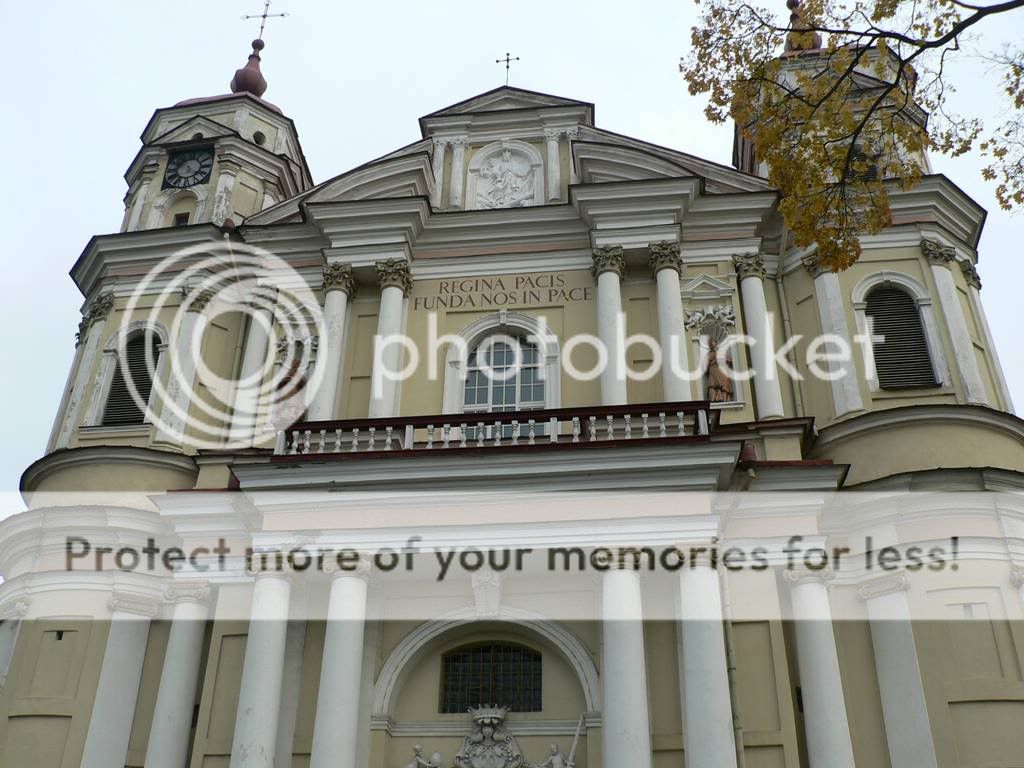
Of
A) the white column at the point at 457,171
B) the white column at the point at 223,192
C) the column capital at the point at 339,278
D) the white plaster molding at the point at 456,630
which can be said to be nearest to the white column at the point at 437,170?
the white column at the point at 457,171

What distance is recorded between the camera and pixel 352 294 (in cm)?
1862

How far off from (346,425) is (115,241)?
843 centimetres

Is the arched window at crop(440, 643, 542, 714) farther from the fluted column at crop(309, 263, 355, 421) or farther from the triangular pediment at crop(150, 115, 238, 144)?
the triangular pediment at crop(150, 115, 238, 144)

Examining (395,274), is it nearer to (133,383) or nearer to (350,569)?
(133,383)

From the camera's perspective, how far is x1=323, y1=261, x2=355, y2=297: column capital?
18359mm

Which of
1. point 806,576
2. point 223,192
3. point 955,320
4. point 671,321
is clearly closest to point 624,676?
point 806,576

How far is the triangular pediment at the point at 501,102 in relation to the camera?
69.1 ft

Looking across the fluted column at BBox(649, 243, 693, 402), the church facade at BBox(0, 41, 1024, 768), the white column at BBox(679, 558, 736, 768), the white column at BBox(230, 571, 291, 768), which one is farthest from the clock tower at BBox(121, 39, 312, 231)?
the white column at BBox(679, 558, 736, 768)

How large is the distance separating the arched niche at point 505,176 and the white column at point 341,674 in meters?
9.13

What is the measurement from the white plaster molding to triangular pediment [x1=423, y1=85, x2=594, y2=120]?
440 inches

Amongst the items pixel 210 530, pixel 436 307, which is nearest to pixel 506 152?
pixel 436 307

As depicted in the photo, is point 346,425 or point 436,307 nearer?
point 346,425

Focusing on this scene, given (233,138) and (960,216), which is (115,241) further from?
(960,216)

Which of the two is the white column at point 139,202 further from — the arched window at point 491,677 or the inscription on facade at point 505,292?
the arched window at point 491,677
